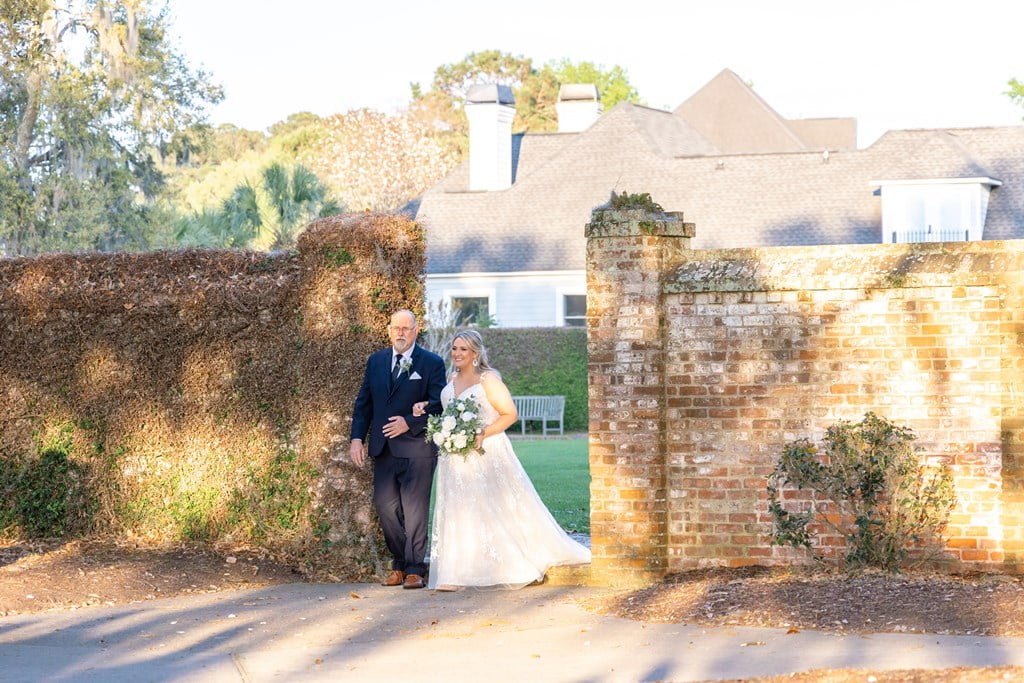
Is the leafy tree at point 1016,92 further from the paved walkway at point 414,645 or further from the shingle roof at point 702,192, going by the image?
the paved walkway at point 414,645

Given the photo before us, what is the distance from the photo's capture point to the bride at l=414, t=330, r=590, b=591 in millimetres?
9461

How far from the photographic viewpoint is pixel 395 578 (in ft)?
31.5

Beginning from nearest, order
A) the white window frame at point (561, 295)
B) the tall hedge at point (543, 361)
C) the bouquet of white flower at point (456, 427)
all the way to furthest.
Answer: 1. the bouquet of white flower at point (456, 427)
2. the tall hedge at point (543, 361)
3. the white window frame at point (561, 295)

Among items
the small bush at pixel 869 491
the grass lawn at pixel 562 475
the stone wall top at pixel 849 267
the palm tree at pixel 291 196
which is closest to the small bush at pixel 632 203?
the stone wall top at pixel 849 267

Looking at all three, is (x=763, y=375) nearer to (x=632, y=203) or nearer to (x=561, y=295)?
(x=632, y=203)

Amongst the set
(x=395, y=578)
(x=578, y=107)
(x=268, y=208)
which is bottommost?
(x=395, y=578)

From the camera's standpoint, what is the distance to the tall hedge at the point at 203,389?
9766mm

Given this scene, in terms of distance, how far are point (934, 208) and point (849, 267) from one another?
76.7 ft

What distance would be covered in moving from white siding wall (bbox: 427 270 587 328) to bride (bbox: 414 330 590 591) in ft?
75.9

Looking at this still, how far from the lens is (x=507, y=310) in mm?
33625

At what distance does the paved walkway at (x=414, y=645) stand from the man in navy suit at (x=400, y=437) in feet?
2.05

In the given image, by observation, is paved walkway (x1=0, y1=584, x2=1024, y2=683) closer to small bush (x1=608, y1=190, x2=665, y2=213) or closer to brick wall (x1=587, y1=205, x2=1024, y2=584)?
brick wall (x1=587, y1=205, x2=1024, y2=584)

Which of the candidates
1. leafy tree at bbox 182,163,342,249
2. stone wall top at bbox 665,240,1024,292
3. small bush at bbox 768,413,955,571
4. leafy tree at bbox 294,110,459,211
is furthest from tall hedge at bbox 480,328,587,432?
leafy tree at bbox 294,110,459,211

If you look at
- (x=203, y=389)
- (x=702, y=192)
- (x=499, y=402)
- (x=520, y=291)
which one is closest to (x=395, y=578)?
(x=499, y=402)
